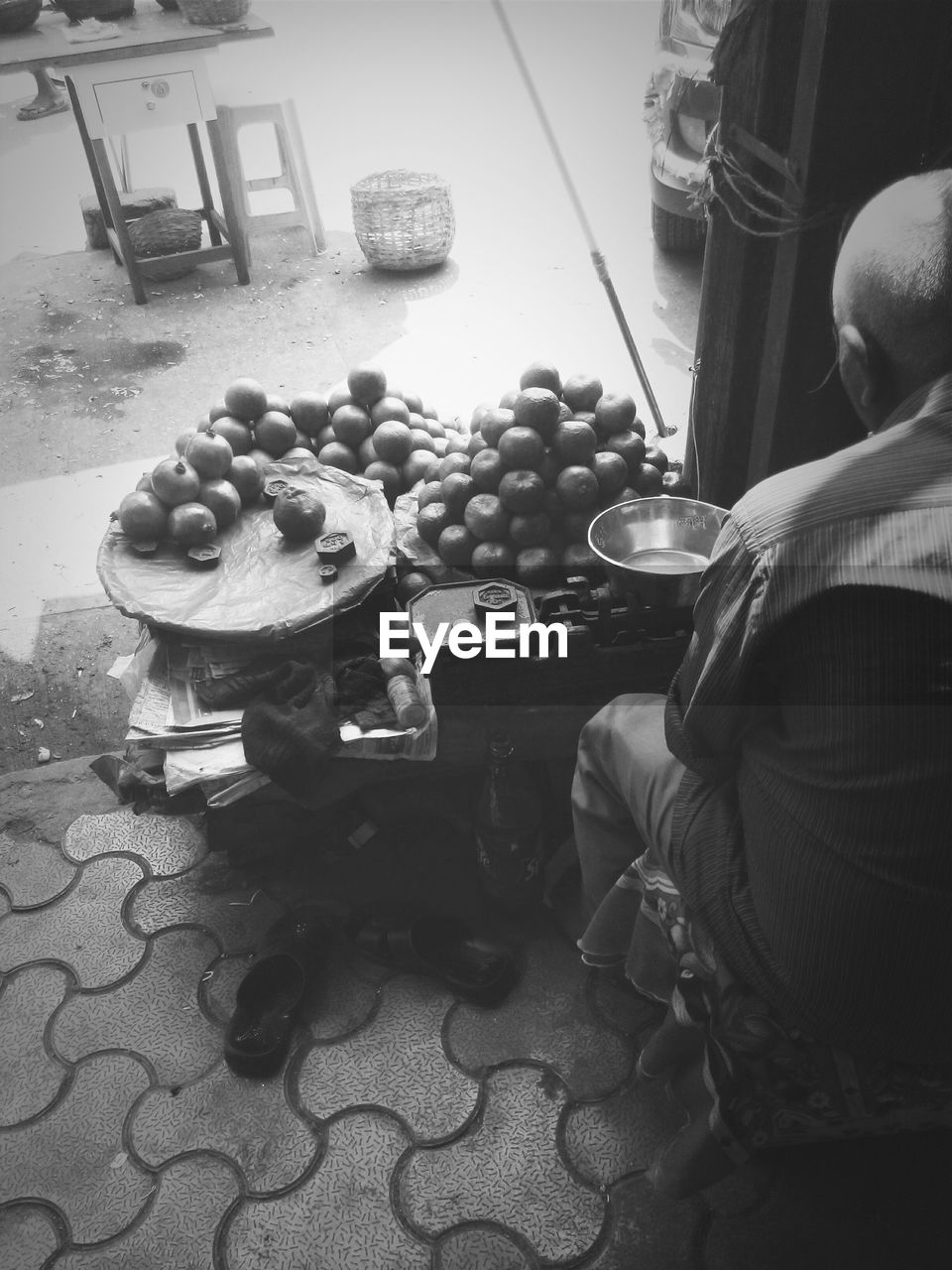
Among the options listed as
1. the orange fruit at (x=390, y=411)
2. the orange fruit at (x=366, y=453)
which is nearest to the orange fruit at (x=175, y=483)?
the orange fruit at (x=366, y=453)

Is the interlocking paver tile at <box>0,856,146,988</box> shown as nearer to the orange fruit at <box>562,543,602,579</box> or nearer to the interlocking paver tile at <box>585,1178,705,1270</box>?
the interlocking paver tile at <box>585,1178,705,1270</box>

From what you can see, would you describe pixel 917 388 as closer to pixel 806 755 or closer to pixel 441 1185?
pixel 806 755

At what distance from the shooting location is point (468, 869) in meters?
2.63

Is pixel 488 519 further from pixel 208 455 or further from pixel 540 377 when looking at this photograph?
pixel 208 455

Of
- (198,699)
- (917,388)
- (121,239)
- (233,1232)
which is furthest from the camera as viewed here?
(121,239)

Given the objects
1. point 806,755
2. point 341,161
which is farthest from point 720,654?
point 341,161

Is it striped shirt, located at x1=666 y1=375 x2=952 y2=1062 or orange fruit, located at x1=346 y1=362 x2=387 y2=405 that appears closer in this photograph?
striped shirt, located at x1=666 y1=375 x2=952 y2=1062

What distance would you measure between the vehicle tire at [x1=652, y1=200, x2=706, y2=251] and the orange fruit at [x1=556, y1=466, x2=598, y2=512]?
13.5 feet

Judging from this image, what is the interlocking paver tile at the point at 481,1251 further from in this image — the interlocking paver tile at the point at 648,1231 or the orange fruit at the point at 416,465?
the orange fruit at the point at 416,465

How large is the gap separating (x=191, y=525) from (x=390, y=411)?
1.00 metres

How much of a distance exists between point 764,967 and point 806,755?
400 millimetres

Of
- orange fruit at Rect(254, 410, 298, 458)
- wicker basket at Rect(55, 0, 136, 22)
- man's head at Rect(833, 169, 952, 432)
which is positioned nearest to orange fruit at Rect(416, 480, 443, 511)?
orange fruit at Rect(254, 410, 298, 458)

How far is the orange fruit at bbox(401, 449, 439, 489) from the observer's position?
10.9ft

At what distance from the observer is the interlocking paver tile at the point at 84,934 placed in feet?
8.01
